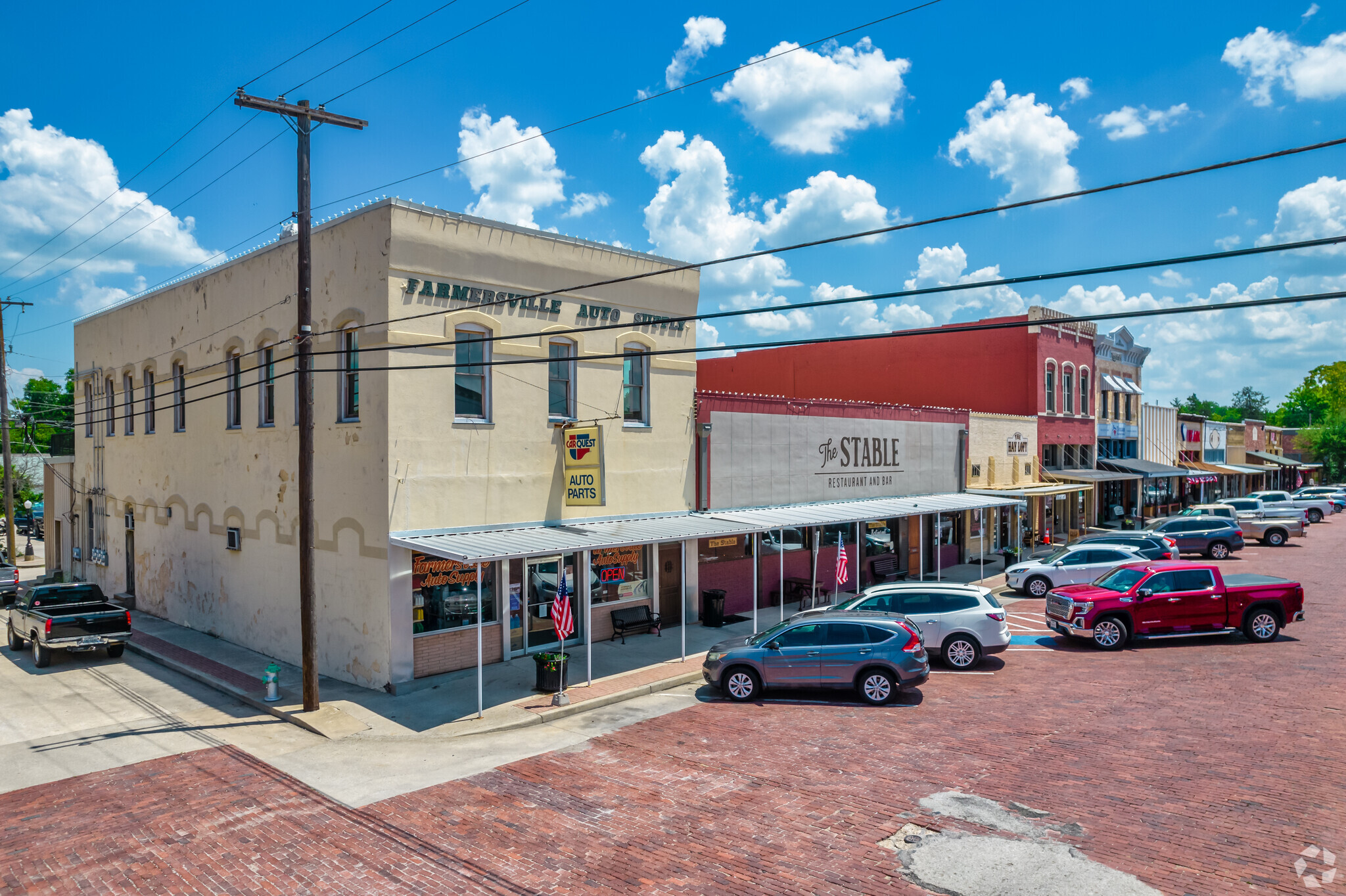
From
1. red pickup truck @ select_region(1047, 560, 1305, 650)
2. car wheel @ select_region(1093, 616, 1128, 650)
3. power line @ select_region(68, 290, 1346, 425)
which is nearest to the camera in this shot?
power line @ select_region(68, 290, 1346, 425)

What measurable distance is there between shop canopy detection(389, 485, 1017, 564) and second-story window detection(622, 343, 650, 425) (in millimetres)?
2430

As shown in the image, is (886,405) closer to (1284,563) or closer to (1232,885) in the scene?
(1284,563)

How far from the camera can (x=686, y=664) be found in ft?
55.4

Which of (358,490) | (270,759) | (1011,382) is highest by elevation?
(1011,382)

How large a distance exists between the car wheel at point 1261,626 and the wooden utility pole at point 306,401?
738 inches

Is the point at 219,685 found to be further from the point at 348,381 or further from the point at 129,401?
the point at 129,401

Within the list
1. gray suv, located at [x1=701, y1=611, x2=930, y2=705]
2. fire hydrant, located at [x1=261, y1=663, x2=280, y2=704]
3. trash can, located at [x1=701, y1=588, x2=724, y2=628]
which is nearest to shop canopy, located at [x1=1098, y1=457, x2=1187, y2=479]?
trash can, located at [x1=701, y1=588, x2=724, y2=628]

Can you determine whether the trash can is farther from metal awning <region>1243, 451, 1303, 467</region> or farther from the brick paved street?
metal awning <region>1243, 451, 1303, 467</region>

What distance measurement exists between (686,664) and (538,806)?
23.7 feet

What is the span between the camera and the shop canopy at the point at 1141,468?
42.1 m

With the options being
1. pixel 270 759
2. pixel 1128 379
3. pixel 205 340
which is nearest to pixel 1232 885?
pixel 270 759

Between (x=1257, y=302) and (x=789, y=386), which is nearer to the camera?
(x=1257, y=302)

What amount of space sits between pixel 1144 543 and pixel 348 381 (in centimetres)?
2483

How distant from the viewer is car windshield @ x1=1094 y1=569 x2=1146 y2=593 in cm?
1838
